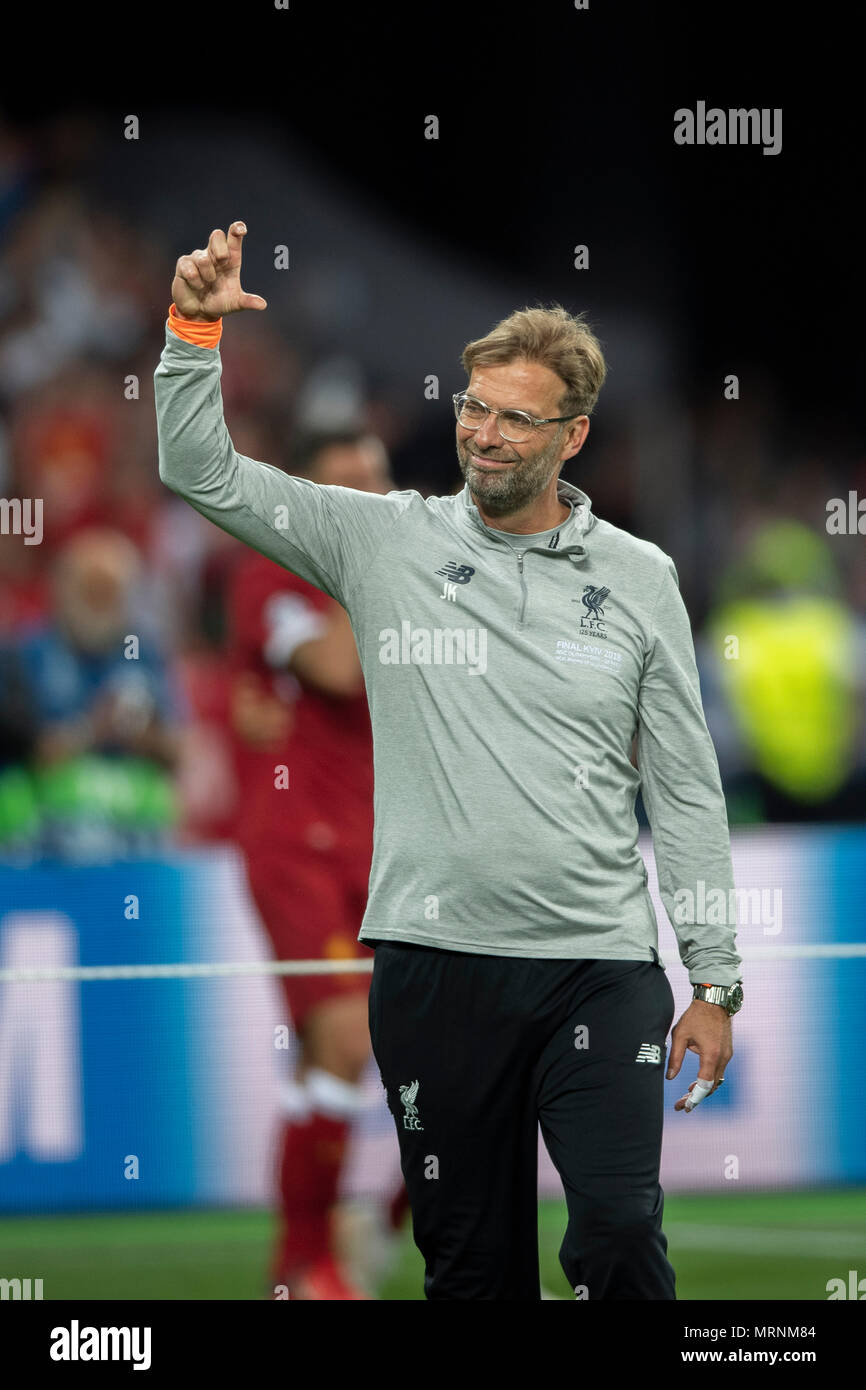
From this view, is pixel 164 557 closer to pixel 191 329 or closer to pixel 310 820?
pixel 310 820

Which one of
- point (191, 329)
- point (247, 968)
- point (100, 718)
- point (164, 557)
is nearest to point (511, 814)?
point (191, 329)

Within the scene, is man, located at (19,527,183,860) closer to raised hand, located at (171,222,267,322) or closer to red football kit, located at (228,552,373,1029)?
red football kit, located at (228,552,373,1029)

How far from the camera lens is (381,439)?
21.1ft

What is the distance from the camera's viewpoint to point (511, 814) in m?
2.64

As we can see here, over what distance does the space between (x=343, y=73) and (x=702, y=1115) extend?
4.01 m

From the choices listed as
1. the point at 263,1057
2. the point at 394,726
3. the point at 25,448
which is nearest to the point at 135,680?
the point at 25,448

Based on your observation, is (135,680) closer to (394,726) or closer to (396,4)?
(396,4)

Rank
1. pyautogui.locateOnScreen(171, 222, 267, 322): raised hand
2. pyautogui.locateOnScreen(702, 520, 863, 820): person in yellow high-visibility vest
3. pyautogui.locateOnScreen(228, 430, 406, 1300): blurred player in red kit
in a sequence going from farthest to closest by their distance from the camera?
pyautogui.locateOnScreen(702, 520, 863, 820): person in yellow high-visibility vest → pyautogui.locateOnScreen(228, 430, 406, 1300): blurred player in red kit → pyautogui.locateOnScreen(171, 222, 267, 322): raised hand

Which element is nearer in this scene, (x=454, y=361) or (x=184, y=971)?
(x=184, y=971)

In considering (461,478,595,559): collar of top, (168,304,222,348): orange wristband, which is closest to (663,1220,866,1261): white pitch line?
(461,478,595,559): collar of top

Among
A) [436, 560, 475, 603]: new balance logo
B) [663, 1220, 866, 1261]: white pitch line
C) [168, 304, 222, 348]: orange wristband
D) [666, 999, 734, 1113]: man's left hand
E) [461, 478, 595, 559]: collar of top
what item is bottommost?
[663, 1220, 866, 1261]: white pitch line

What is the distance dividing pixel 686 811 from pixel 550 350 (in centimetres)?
75

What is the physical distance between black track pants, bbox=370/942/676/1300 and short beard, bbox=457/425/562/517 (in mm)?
685

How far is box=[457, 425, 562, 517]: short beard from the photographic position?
8.94 feet
